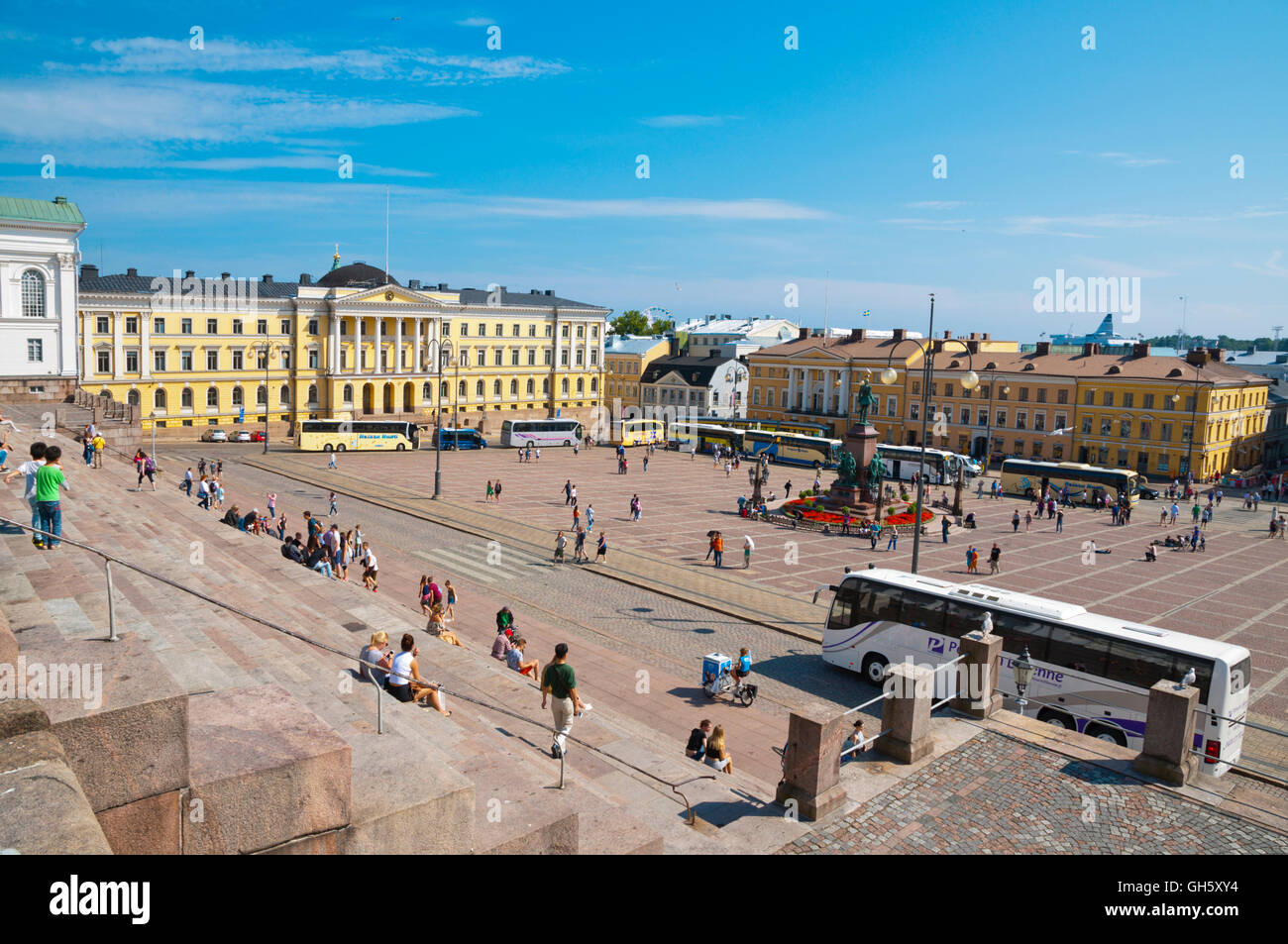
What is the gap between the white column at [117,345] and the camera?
214 feet

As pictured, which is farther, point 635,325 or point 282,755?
point 635,325

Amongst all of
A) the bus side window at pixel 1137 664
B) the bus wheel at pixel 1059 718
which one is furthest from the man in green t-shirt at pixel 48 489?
the bus side window at pixel 1137 664

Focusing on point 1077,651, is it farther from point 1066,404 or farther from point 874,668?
point 1066,404

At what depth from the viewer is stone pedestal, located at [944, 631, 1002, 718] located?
1195 centimetres

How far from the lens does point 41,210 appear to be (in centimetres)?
4731

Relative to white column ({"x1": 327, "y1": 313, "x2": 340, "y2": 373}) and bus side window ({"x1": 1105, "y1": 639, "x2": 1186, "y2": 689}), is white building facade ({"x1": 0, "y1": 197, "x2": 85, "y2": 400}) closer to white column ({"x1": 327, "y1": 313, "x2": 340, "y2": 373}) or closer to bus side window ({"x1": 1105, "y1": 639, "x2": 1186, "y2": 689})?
white column ({"x1": 327, "y1": 313, "x2": 340, "y2": 373})

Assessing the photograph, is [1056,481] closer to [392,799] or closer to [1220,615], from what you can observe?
[1220,615]

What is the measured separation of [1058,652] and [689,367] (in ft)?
272

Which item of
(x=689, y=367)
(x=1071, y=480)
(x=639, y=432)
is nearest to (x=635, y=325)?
(x=689, y=367)

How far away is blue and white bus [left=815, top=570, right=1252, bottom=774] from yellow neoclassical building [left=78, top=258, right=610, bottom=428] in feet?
159

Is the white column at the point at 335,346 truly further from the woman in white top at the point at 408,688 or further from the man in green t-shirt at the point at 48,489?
the woman in white top at the point at 408,688

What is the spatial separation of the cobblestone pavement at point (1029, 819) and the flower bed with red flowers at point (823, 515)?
30.2 metres

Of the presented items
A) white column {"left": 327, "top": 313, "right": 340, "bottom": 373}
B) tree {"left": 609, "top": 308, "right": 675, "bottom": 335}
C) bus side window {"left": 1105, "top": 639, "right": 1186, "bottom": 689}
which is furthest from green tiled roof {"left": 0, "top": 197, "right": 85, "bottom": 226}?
tree {"left": 609, "top": 308, "right": 675, "bottom": 335}
